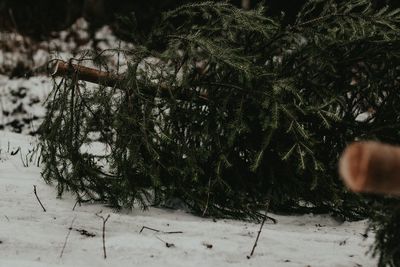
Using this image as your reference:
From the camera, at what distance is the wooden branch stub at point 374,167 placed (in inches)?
34.9

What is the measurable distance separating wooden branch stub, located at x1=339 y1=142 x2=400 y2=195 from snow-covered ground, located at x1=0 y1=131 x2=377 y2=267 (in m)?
1.40

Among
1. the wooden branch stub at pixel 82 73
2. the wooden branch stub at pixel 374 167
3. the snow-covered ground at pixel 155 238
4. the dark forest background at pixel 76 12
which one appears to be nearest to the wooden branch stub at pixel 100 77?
the wooden branch stub at pixel 82 73

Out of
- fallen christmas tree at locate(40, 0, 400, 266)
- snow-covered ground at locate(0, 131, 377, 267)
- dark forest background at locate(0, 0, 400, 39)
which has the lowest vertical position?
snow-covered ground at locate(0, 131, 377, 267)

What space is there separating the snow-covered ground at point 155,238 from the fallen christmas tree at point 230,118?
0.16 metres

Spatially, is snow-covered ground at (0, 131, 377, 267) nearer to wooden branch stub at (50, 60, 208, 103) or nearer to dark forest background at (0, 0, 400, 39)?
wooden branch stub at (50, 60, 208, 103)

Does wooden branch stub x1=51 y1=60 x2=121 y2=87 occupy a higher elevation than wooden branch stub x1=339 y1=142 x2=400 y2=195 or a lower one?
higher

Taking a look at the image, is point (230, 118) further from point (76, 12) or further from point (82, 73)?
point (76, 12)

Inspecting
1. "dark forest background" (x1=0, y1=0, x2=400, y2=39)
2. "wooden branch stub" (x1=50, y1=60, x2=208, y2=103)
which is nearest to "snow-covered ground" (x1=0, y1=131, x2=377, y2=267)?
"wooden branch stub" (x1=50, y1=60, x2=208, y2=103)

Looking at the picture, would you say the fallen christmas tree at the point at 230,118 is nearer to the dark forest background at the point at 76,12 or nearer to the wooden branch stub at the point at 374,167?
the wooden branch stub at the point at 374,167

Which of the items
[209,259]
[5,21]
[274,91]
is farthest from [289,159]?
[5,21]

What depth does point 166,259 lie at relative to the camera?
2299 mm

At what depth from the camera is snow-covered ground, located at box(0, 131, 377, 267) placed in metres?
2.30

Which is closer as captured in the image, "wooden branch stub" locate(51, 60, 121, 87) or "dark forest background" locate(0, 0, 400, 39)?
"wooden branch stub" locate(51, 60, 121, 87)

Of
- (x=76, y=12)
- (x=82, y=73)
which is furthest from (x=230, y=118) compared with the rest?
(x=76, y=12)
